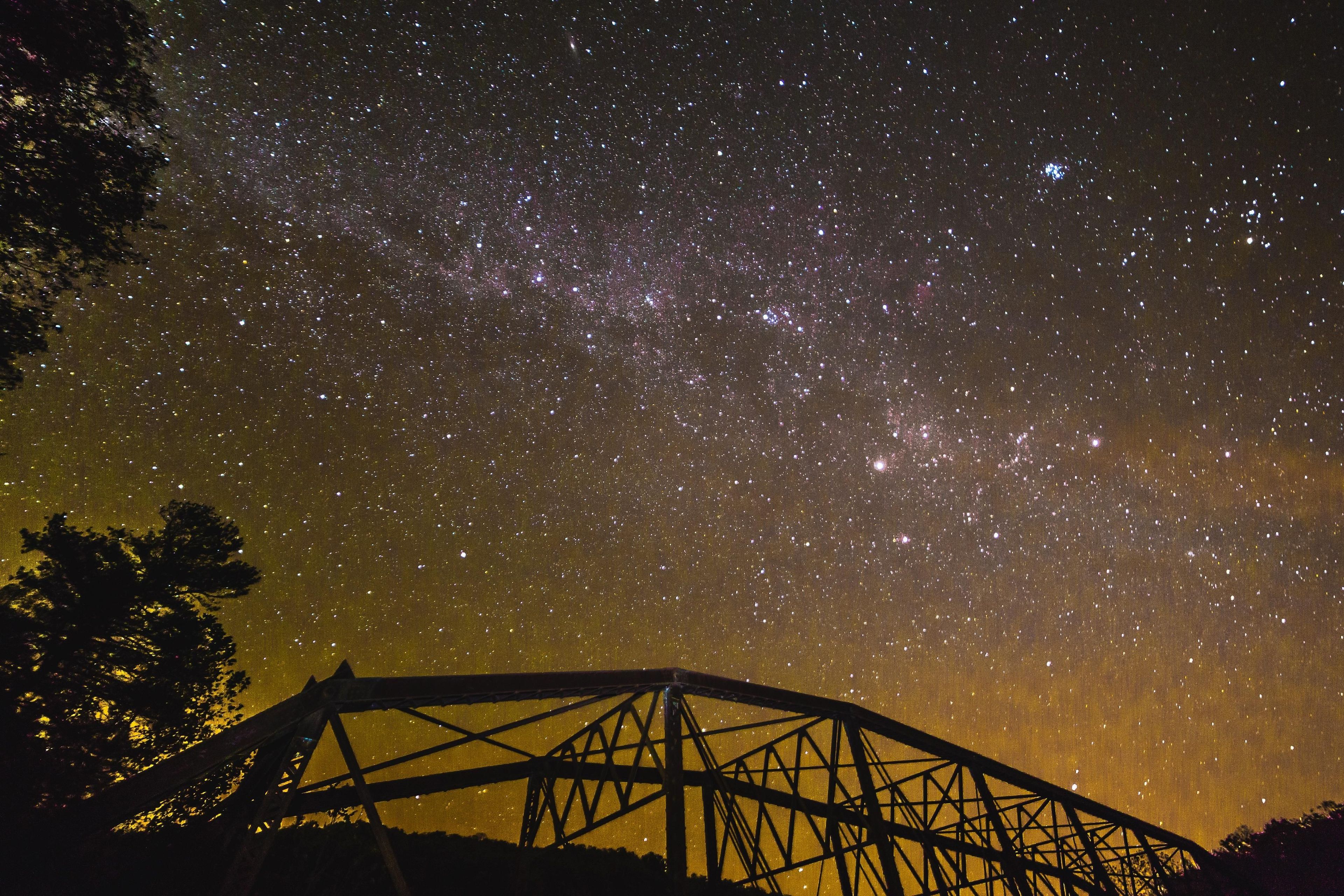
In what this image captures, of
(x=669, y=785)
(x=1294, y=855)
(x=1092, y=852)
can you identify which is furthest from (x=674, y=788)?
(x=1294, y=855)

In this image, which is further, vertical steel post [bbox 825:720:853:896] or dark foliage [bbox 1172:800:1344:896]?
dark foliage [bbox 1172:800:1344:896]

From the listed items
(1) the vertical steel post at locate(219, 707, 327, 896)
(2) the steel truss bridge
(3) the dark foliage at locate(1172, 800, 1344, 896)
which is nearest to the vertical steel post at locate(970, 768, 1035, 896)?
(2) the steel truss bridge

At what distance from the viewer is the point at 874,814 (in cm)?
625

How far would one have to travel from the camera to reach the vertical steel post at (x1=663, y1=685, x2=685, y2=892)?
187 inches

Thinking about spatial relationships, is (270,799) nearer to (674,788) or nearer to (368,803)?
(368,803)

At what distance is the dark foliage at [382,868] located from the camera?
26.9 feet

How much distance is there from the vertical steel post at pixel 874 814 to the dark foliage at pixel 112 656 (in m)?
11.4

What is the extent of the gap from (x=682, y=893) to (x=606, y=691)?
1859mm

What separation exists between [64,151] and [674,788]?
9.94 metres

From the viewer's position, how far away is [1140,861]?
10.9 meters

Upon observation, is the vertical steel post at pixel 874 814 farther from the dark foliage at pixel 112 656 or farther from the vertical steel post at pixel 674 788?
the dark foliage at pixel 112 656

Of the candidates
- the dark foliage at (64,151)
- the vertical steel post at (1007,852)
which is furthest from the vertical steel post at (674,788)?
the dark foliage at (64,151)

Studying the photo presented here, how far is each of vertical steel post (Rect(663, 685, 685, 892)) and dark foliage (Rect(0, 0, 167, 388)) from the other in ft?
29.3

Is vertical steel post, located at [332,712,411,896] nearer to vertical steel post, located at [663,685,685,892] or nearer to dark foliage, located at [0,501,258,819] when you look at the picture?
vertical steel post, located at [663,685,685,892]
